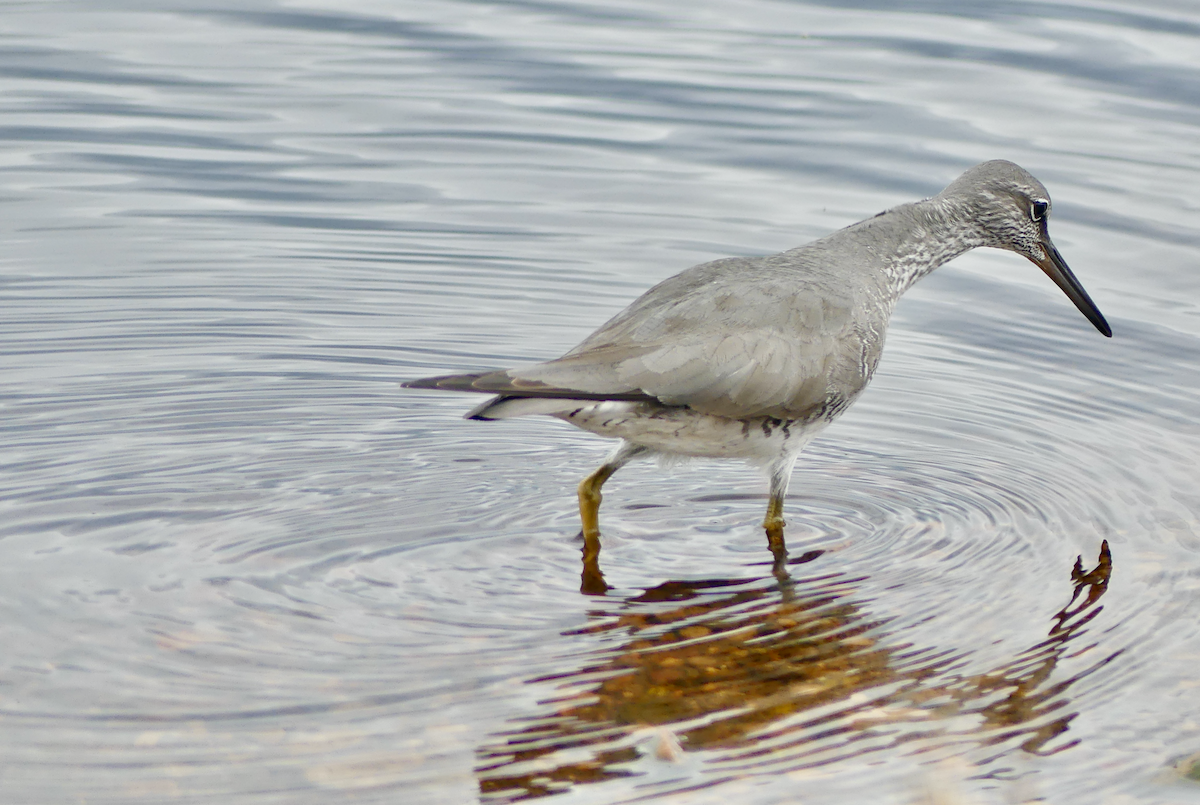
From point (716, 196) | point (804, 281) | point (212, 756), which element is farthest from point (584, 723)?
point (716, 196)

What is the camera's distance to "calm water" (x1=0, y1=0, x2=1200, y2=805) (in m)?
5.57

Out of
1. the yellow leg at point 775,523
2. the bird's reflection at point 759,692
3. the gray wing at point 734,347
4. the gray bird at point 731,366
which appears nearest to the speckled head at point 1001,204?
the gray bird at point 731,366

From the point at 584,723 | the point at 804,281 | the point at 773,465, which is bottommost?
the point at 584,723

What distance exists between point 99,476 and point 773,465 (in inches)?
123

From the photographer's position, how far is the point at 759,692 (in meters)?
6.02

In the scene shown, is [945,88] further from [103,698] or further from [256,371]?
[103,698]

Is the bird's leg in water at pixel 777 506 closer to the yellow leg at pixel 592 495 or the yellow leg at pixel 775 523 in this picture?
the yellow leg at pixel 775 523

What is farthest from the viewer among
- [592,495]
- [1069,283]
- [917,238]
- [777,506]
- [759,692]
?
[1069,283]

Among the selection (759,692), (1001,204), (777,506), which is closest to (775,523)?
(777,506)

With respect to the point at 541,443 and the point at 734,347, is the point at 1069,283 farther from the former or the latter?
the point at 541,443

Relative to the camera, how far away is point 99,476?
7492 mm

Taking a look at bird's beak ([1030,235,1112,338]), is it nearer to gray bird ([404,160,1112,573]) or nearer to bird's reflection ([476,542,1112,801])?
gray bird ([404,160,1112,573])

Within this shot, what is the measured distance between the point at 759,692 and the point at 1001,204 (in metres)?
3.57

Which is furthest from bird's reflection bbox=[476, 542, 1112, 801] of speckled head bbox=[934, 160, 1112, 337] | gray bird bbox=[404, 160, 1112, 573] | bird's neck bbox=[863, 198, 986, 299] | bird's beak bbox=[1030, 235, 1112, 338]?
bird's beak bbox=[1030, 235, 1112, 338]
